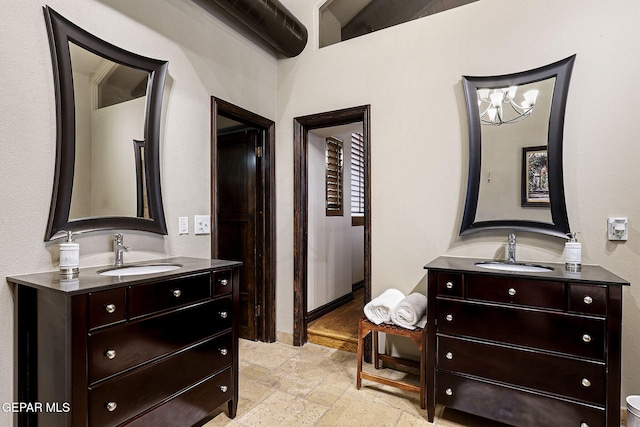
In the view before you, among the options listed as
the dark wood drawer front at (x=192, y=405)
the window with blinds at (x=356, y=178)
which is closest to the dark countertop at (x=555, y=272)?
the dark wood drawer front at (x=192, y=405)

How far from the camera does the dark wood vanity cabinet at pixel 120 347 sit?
1356 mm

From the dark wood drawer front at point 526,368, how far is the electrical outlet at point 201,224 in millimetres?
1769

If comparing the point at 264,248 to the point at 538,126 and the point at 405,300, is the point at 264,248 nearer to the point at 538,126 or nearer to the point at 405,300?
the point at 405,300

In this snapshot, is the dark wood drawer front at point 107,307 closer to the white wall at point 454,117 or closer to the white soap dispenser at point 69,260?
the white soap dispenser at point 69,260

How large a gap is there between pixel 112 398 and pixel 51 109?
1406 millimetres

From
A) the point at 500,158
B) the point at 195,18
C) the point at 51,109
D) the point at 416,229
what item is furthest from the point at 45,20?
the point at 500,158

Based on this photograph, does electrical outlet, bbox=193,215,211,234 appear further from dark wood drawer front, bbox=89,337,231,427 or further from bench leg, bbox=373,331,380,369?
bench leg, bbox=373,331,380,369

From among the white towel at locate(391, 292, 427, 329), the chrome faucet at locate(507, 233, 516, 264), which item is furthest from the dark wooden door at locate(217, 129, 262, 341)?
the chrome faucet at locate(507, 233, 516, 264)

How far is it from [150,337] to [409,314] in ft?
5.02

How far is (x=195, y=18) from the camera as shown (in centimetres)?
245

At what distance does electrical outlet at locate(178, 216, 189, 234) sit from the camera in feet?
7.63

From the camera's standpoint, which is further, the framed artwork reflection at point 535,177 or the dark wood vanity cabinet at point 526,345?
the framed artwork reflection at point 535,177

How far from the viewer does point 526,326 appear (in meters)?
1.79

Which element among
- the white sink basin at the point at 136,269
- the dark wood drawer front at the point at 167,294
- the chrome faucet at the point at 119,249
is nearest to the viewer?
the dark wood drawer front at the point at 167,294
